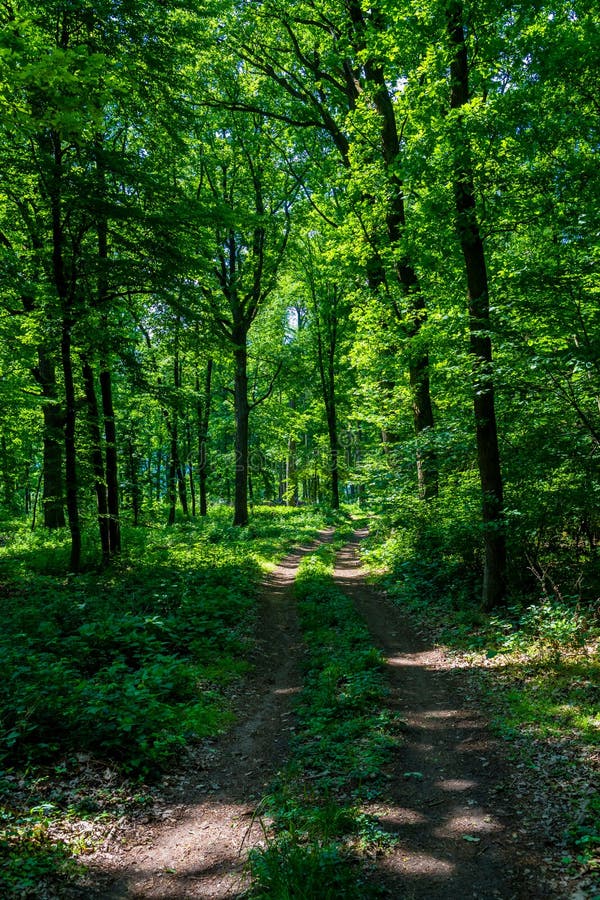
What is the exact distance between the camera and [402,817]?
4.31 metres

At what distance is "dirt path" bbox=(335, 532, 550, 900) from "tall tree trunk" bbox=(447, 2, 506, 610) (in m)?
2.35

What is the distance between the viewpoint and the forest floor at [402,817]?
3648 mm

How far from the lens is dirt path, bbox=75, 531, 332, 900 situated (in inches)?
150

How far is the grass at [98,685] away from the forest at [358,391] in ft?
0.13

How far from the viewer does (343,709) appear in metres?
6.31

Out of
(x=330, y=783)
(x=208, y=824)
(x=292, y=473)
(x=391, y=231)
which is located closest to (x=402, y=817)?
(x=330, y=783)

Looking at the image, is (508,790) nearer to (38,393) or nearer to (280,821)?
(280,821)

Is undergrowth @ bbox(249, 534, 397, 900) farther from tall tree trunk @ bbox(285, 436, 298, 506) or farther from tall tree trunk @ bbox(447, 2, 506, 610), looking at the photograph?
tall tree trunk @ bbox(285, 436, 298, 506)

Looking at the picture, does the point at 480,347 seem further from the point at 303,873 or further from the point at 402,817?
the point at 303,873

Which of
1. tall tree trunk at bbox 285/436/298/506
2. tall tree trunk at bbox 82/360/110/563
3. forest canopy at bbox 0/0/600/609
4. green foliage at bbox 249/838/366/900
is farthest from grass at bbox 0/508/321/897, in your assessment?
tall tree trunk at bbox 285/436/298/506

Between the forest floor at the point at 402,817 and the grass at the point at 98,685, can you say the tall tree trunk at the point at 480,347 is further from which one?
the grass at the point at 98,685

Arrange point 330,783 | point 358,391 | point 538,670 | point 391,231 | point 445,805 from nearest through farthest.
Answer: point 445,805
point 330,783
point 538,670
point 391,231
point 358,391

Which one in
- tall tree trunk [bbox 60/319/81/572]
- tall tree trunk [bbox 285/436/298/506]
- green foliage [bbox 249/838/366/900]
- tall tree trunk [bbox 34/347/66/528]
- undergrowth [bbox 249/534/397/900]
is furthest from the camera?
tall tree trunk [bbox 285/436/298/506]

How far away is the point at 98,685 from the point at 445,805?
3.95 metres
